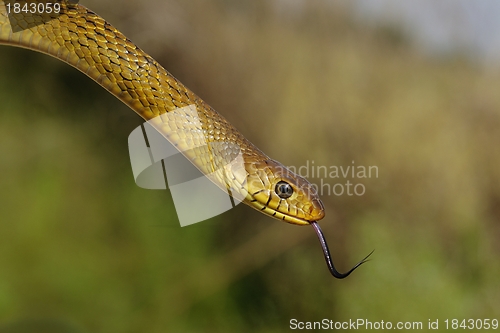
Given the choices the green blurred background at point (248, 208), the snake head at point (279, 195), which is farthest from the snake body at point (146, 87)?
the green blurred background at point (248, 208)

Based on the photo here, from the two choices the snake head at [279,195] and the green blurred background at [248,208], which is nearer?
the snake head at [279,195]

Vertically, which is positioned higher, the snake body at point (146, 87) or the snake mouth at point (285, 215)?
the snake body at point (146, 87)

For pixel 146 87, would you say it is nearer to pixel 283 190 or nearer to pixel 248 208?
pixel 283 190

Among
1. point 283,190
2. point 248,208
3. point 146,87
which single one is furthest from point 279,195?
point 248,208

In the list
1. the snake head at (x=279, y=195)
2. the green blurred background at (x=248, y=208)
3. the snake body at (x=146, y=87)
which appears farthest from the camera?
the green blurred background at (x=248, y=208)

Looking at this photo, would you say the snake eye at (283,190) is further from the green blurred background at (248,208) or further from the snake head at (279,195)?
the green blurred background at (248,208)

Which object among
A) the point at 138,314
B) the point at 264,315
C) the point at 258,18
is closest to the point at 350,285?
the point at 264,315

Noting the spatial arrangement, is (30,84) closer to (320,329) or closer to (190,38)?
(190,38)

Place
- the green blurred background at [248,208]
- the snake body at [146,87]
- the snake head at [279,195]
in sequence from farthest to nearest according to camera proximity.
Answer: the green blurred background at [248,208]
the snake head at [279,195]
the snake body at [146,87]
